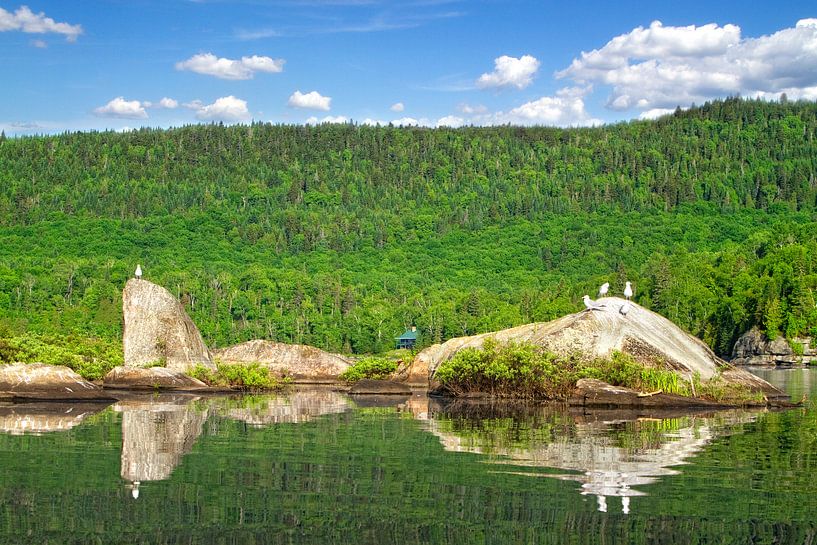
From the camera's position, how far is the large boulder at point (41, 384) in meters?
31.6

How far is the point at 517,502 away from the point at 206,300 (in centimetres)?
14057

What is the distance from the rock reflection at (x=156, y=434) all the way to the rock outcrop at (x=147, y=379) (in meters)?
4.82

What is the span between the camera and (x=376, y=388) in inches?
1654

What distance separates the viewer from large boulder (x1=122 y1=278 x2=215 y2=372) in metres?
40.9

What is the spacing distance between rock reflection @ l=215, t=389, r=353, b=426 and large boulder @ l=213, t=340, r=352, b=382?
24.9 ft

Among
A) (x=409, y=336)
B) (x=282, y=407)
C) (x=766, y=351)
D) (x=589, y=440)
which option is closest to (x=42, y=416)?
(x=282, y=407)

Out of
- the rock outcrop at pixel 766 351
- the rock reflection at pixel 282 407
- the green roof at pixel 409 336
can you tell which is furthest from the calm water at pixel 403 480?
the green roof at pixel 409 336

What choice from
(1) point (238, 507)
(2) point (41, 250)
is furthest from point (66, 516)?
(2) point (41, 250)

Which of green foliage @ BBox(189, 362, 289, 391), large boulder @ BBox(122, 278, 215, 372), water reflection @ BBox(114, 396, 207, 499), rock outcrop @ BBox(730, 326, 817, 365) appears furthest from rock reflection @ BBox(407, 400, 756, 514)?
rock outcrop @ BBox(730, 326, 817, 365)

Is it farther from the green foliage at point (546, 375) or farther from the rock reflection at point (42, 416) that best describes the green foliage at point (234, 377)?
the rock reflection at point (42, 416)

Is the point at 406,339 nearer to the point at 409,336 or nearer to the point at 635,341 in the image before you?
the point at 409,336

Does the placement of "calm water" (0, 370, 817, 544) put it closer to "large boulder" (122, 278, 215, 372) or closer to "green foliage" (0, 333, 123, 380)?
"green foliage" (0, 333, 123, 380)

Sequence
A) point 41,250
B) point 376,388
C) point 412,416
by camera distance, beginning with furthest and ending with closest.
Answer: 1. point 41,250
2. point 376,388
3. point 412,416

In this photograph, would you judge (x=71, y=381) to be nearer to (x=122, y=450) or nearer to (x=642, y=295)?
(x=122, y=450)
